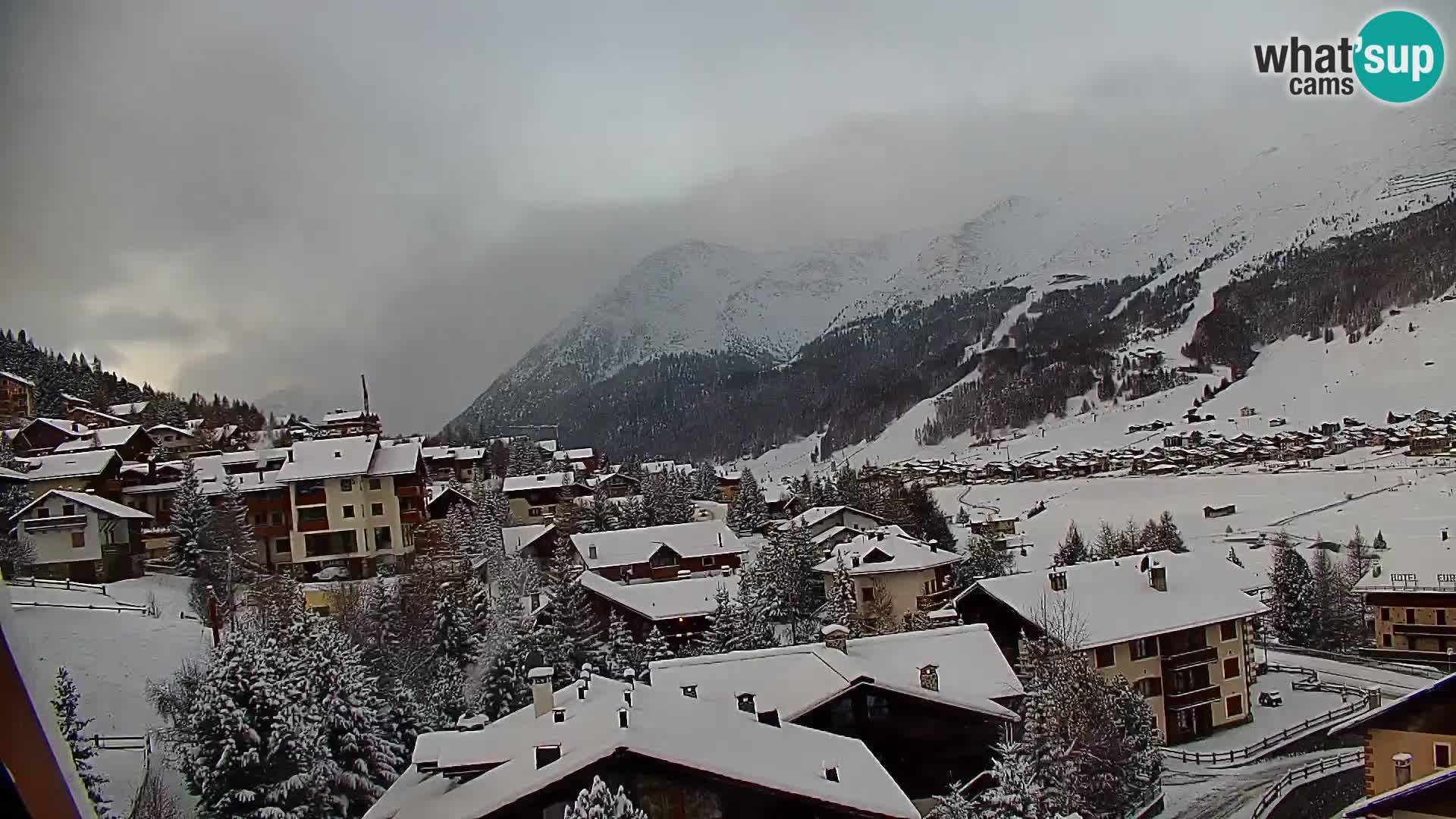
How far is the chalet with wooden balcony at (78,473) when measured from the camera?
7248mm

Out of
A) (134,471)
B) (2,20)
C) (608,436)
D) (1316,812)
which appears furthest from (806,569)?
(608,436)

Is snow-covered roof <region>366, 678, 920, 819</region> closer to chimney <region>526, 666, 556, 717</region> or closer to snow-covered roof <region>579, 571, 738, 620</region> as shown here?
chimney <region>526, 666, 556, 717</region>

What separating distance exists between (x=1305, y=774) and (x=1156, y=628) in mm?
1712

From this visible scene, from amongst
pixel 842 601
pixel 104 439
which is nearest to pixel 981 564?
pixel 842 601

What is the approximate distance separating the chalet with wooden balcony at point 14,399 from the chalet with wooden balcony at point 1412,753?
831cm

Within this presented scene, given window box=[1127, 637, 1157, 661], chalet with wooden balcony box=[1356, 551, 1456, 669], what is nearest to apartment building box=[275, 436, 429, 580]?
window box=[1127, 637, 1157, 661]

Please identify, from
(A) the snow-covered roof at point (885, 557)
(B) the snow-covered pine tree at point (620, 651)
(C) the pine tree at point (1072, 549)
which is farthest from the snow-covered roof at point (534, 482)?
(C) the pine tree at point (1072, 549)

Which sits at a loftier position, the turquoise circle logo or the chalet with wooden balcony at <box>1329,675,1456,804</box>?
the turquoise circle logo

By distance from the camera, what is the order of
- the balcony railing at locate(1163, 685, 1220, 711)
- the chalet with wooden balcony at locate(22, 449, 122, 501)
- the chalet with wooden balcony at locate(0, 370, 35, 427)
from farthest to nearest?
the balcony railing at locate(1163, 685, 1220, 711), the chalet with wooden balcony at locate(22, 449, 122, 501), the chalet with wooden balcony at locate(0, 370, 35, 427)

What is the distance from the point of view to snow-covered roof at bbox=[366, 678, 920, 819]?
4.04 m

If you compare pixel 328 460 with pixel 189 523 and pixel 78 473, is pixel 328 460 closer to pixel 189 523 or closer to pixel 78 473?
pixel 189 523

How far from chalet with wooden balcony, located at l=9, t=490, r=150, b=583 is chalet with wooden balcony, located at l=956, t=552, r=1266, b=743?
6770 mm

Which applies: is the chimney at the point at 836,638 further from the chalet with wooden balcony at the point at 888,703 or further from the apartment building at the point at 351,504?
the apartment building at the point at 351,504

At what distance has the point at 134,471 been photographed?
333 inches
